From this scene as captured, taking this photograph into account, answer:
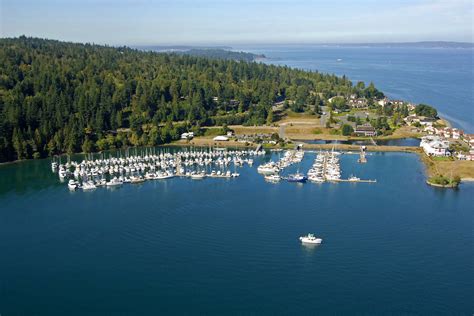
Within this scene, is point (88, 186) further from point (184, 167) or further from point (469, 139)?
point (469, 139)

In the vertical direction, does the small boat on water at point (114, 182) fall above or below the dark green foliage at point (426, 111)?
below

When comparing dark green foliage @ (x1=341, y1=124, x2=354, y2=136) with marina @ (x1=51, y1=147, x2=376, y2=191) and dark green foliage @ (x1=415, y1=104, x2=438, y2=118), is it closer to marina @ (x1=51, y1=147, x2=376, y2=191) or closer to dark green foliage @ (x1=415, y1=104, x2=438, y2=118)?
marina @ (x1=51, y1=147, x2=376, y2=191)

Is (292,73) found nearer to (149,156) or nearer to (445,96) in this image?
(445,96)

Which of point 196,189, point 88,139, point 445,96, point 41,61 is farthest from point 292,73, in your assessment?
point 196,189

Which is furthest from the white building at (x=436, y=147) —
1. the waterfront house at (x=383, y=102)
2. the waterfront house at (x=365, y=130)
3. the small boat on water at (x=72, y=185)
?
the small boat on water at (x=72, y=185)

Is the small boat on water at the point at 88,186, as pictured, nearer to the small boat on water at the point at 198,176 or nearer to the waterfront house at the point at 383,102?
the small boat on water at the point at 198,176

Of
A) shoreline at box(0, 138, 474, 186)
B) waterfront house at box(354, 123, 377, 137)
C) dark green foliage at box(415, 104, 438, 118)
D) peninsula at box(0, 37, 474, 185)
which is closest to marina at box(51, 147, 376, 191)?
shoreline at box(0, 138, 474, 186)

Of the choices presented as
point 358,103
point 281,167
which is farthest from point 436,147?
point 358,103
